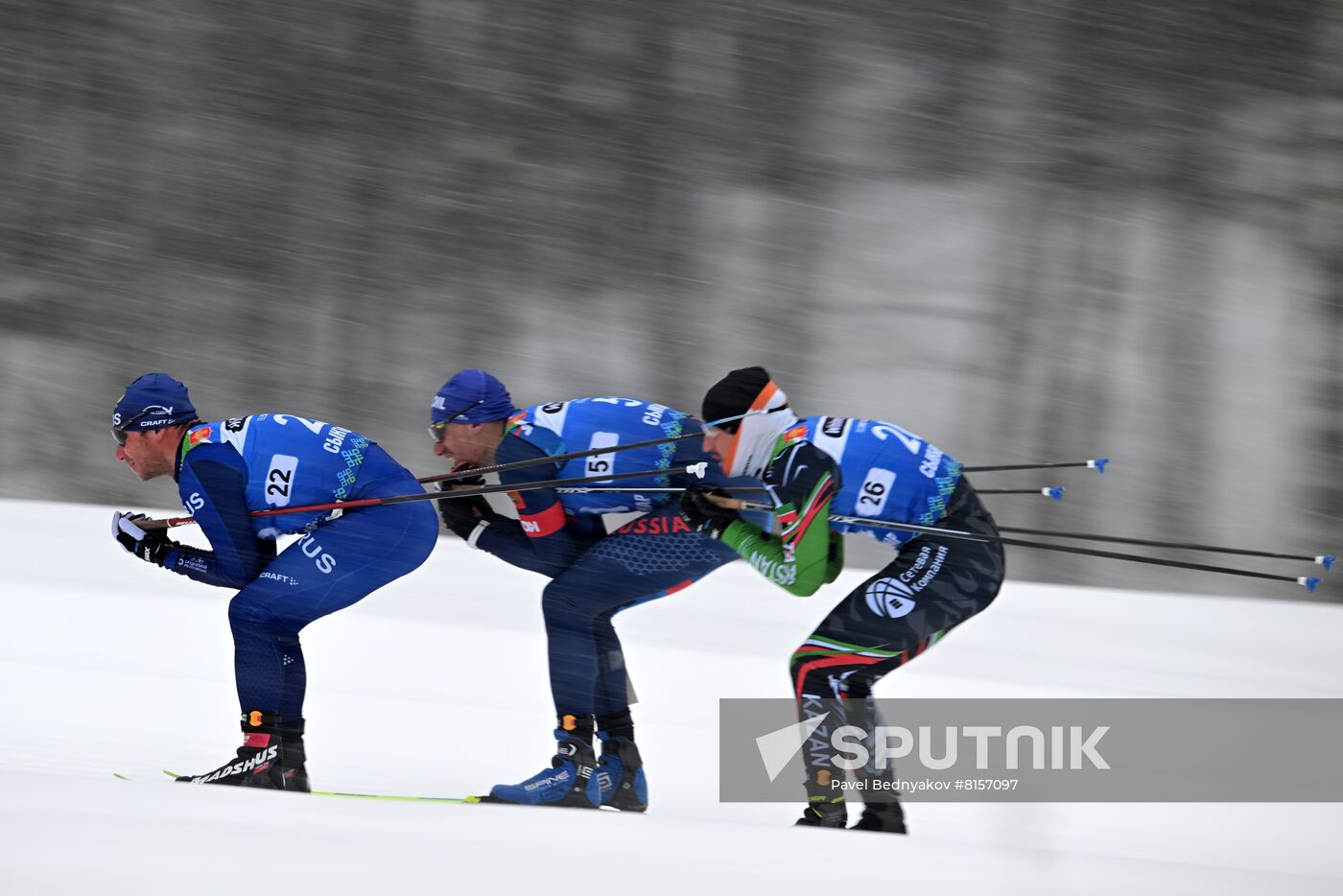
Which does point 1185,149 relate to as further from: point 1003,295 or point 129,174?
point 129,174

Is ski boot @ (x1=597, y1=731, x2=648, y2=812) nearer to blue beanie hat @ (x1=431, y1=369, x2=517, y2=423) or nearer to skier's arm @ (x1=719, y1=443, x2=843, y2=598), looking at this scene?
skier's arm @ (x1=719, y1=443, x2=843, y2=598)

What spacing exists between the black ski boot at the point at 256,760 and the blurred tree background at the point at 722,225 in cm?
402

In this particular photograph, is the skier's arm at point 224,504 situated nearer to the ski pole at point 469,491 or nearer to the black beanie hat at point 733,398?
the ski pole at point 469,491

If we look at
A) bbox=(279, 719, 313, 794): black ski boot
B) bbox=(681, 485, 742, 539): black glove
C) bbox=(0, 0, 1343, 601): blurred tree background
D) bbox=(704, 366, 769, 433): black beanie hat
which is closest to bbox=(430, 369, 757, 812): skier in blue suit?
bbox=(681, 485, 742, 539): black glove

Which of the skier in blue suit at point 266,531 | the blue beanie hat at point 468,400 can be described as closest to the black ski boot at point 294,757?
the skier in blue suit at point 266,531

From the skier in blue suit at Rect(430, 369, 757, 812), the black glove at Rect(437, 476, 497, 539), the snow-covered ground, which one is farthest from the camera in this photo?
the black glove at Rect(437, 476, 497, 539)

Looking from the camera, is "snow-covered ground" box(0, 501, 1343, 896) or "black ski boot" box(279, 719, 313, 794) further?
"black ski boot" box(279, 719, 313, 794)

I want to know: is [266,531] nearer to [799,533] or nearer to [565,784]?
[565,784]

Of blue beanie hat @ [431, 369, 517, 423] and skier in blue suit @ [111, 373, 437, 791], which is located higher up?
blue beanie hat @ [431, 369, 517, 423]

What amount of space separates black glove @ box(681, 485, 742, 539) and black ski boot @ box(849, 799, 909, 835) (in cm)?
67

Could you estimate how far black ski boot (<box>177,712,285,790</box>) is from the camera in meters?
2.76

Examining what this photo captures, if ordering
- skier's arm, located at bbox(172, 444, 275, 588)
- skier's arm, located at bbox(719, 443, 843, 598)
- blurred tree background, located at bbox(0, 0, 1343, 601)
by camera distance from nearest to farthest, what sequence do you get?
skier's arm, located at bbox(719, 443, 843, 598) < skier's arm, located at bbox(172, 444, 275, 588) < blurred tree background, located at bbox(0, 0, 1343, 601)

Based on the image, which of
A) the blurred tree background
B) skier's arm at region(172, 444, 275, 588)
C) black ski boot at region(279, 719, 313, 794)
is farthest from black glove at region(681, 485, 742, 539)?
the blurred tree background

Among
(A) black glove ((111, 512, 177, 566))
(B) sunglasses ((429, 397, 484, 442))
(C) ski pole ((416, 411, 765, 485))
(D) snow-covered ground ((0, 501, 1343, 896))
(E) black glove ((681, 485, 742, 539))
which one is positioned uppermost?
(B) sunglasses ((429, 397, 484, 442))
